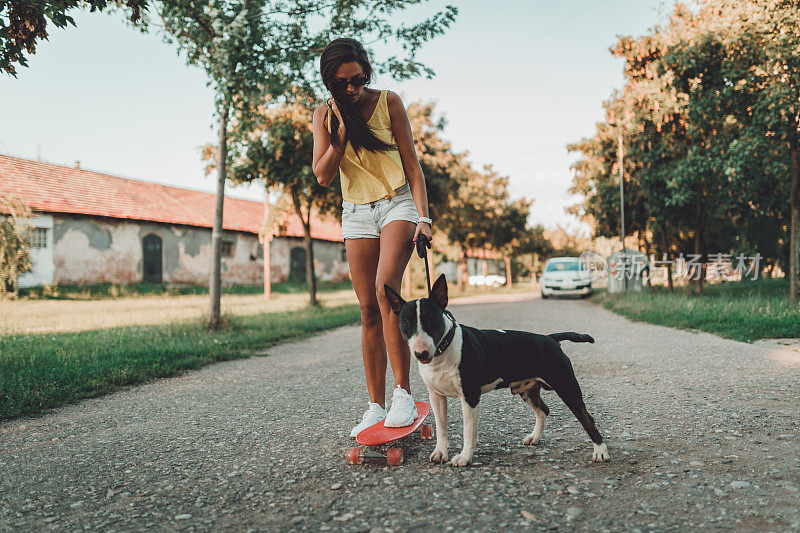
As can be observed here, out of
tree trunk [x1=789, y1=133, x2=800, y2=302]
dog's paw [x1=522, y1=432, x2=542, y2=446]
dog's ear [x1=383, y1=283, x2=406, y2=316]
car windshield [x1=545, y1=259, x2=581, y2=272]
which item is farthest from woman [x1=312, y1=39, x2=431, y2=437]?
car windshield [x1=545, y1=259, x2=581, y2=272]

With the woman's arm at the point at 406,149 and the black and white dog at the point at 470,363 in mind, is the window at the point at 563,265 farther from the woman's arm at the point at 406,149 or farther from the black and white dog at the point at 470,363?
the black and white dog at the point at 470,363

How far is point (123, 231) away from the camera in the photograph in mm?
25469

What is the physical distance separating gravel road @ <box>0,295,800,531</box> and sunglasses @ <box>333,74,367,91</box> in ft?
7.25

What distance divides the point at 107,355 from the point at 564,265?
66.5 feet

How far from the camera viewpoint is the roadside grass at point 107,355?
15.9 feet

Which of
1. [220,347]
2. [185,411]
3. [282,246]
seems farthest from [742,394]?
[282,246]

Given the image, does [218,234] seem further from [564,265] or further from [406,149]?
[564,265]

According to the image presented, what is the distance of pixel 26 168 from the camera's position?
81.6ft

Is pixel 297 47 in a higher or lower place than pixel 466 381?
higher

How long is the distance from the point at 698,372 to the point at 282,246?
31.0 m

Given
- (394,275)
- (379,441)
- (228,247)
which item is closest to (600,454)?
(379,441)

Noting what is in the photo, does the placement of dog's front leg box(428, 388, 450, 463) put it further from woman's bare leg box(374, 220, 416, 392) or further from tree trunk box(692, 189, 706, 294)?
tree trunk box(692, 189, 706, 294)

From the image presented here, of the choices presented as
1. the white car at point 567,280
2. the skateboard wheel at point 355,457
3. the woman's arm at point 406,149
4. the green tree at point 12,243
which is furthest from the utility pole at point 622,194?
the green tree at point 12,243

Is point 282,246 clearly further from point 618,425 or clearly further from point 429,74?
point 618,425
